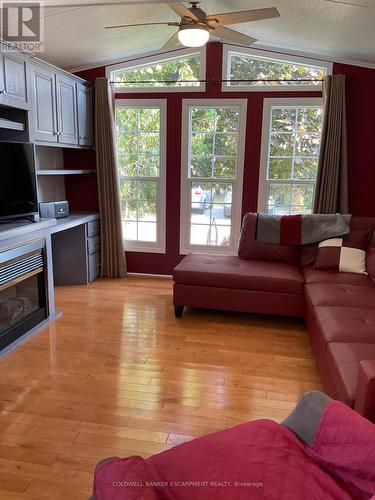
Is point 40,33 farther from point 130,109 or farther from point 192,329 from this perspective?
point 192,329

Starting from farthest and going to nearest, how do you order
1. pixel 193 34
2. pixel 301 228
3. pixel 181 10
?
1. pixel 301 228
2. pixel 193 34
3. pixel 181 10

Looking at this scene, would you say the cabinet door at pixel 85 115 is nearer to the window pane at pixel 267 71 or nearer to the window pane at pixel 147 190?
the window pane at pixel 147 190

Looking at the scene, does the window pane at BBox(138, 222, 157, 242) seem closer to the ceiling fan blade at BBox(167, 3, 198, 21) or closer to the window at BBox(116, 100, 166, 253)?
the window at BBox(116, 100, 166, 253)

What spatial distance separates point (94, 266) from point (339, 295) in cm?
292

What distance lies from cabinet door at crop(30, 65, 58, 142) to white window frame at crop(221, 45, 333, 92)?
187 cm

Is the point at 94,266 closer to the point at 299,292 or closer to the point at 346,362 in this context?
the point at 299,292

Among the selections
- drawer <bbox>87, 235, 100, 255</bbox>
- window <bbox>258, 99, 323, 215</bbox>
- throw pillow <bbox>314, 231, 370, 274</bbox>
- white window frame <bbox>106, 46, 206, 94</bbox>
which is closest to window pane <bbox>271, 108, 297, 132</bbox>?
window <bbox>258, 99, 323, 215</bbox>

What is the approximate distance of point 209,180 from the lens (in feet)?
15.4

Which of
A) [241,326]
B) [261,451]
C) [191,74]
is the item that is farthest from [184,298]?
[191,74]

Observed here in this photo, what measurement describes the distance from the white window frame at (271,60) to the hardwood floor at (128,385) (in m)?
2.52

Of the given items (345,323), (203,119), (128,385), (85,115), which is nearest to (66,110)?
(85,115)

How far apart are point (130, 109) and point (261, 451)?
423cm

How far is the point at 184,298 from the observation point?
12.0ft

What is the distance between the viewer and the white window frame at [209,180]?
14.8 feet
